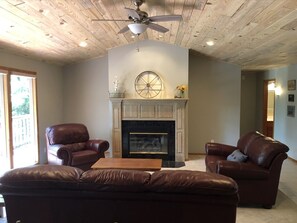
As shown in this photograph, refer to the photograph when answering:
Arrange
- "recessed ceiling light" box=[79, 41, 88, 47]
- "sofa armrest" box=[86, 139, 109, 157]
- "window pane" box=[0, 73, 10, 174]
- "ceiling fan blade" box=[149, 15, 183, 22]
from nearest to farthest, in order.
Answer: "ceiling fan blade" box=[149, 15, 183, 22], "window pane" box=[0, 73, 10, 174], "recessed ceiling light" box=[79, 41, 88, 47], "sofa armrest" box=[86, 139, 109, 157]

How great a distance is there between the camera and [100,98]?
22.9ft

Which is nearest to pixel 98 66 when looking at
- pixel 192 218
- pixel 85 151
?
pixel 85 151

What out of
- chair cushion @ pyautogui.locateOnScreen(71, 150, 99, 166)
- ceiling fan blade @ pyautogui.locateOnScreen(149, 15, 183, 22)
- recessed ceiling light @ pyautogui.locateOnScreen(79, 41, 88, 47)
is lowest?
chair cushion @ pyautogui.locateOnScreen(71, 150, 99, 166)

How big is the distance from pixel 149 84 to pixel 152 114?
730 millimetres

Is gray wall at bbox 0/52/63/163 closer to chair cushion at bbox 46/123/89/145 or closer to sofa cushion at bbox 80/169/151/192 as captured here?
chair cushion at bbox 46/123/89/145

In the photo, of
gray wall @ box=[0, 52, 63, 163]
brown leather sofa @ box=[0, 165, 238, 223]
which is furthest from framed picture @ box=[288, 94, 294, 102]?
gray wall @ box=[0, 52, 63, 163]

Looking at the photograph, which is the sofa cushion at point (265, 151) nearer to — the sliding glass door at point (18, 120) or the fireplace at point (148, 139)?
the fireplace at point (148, 139)

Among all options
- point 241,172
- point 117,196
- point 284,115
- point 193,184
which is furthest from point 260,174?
point 284,115

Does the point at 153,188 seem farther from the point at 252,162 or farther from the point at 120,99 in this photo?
the point at 120,99

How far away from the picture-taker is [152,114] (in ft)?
20.3

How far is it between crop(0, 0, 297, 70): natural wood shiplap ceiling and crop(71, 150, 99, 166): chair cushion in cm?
208

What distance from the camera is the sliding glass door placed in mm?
4637

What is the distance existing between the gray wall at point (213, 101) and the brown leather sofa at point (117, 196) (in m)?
5.14

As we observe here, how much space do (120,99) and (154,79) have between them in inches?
37.2
